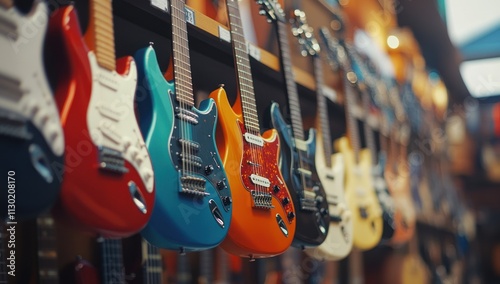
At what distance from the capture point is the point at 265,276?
2088 mm

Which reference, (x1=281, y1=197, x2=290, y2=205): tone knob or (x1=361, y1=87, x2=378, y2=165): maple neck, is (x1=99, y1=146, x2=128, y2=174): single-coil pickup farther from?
(x1=361, y1=87, x2=378, y2=165): maple neck

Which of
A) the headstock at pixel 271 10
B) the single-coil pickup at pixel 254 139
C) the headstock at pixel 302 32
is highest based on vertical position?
the headstock at pixel 302 32

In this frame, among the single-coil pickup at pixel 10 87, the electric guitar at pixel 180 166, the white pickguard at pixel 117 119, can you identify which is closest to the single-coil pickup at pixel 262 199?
the electric guitar at pixel 180 166

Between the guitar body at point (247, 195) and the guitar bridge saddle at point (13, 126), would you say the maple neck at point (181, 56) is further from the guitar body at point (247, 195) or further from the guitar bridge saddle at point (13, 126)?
the guitar bridge saddle at point (13, 126)

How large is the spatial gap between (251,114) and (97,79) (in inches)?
19.7

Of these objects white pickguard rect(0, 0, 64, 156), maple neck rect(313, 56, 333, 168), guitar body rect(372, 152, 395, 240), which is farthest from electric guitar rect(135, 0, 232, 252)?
guitar body rect(372, 152, 395, 240)

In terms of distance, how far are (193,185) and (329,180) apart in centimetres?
83

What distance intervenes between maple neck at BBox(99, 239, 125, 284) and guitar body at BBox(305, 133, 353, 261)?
538 millimetres

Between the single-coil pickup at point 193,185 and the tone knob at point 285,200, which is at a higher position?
the tone knob at point 285,200

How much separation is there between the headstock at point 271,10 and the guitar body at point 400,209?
3.35ft

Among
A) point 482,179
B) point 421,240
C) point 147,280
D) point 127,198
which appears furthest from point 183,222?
point 482,179

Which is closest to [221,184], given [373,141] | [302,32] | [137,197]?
[137,197]

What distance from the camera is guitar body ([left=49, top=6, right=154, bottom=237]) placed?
0.85 m

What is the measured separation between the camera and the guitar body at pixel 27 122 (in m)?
0.76
